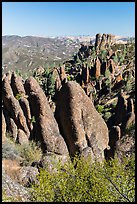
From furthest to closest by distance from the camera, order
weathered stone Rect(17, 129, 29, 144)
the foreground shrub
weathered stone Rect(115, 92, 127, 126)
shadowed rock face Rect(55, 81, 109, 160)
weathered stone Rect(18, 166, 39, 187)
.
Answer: weathered stone Rect(115, 92, 127, 126)
weathered stone Rect(17, 129, 29, 144)
shadowed rock face Rect(55, 81, 109, 160)
weathered stone Rect(18, 166, 39, 187)
the foreground shrub

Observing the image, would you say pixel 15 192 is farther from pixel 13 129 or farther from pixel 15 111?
pixel 15 111

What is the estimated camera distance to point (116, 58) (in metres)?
61.2

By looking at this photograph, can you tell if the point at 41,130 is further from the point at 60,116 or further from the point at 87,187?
the point at 87,187

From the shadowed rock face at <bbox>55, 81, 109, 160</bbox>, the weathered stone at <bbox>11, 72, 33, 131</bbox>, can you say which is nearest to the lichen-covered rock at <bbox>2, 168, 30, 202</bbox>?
the shadowed rock face at <bbox>55, 81, 109, 160</bbox>

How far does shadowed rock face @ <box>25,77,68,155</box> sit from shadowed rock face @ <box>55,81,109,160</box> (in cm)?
68

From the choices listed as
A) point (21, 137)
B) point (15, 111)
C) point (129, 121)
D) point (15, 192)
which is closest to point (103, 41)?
point (129, 121)

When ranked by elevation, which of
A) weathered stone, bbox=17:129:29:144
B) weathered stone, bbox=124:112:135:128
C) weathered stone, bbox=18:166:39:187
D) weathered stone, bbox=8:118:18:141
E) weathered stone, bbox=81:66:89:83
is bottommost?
weathered stone, bbox=18:166:39:187

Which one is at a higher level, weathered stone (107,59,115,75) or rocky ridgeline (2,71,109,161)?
weathered stone (107,59,115,75)

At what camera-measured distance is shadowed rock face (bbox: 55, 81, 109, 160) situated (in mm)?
20391

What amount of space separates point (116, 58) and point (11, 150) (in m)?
46.4

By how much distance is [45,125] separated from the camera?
20.8 m

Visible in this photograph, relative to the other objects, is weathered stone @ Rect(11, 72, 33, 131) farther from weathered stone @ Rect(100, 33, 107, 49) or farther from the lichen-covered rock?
weathered stone @ Rect(100, 33, 107, 49)

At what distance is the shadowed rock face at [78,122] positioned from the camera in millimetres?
20391

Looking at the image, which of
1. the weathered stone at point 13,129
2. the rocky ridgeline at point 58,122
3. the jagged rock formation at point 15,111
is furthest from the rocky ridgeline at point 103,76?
the weathered stone at point 13,129
